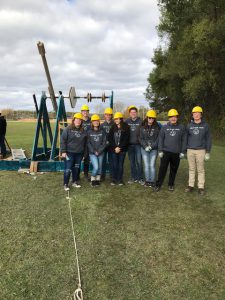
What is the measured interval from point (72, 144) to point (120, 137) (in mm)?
1127

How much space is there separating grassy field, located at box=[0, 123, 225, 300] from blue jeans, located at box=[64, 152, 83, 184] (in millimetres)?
387

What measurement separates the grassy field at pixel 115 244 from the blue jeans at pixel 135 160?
2.22 ft

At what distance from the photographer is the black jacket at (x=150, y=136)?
23.3 feet

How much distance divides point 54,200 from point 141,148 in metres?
2.35

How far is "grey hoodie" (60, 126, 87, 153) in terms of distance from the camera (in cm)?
711

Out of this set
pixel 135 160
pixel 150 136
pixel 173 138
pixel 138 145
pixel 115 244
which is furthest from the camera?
pixel 135 160

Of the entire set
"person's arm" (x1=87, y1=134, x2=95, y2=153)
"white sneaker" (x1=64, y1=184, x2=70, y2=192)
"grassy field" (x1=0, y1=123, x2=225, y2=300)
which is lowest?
"grassy field" (x1=0, y1=123, x2=225, y2=300)

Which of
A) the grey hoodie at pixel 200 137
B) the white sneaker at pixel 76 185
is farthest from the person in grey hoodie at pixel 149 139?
the white sneaker at pixel 76 185

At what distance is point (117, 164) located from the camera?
753 centimetres

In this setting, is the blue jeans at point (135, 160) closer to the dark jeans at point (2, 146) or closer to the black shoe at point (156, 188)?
the black shoe at point (156, 188)

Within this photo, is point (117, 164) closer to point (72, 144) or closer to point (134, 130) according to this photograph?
point (134, 130)

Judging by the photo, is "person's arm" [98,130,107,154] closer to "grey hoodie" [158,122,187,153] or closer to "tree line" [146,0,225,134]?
"grey hoodie" [158,122,187,153]

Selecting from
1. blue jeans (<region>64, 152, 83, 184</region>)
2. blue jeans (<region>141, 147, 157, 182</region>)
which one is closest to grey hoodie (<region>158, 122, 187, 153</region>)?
blue jeans (<region>141, 147, 157, 182</region>)

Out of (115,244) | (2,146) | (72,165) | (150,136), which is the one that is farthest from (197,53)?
(115,244)
